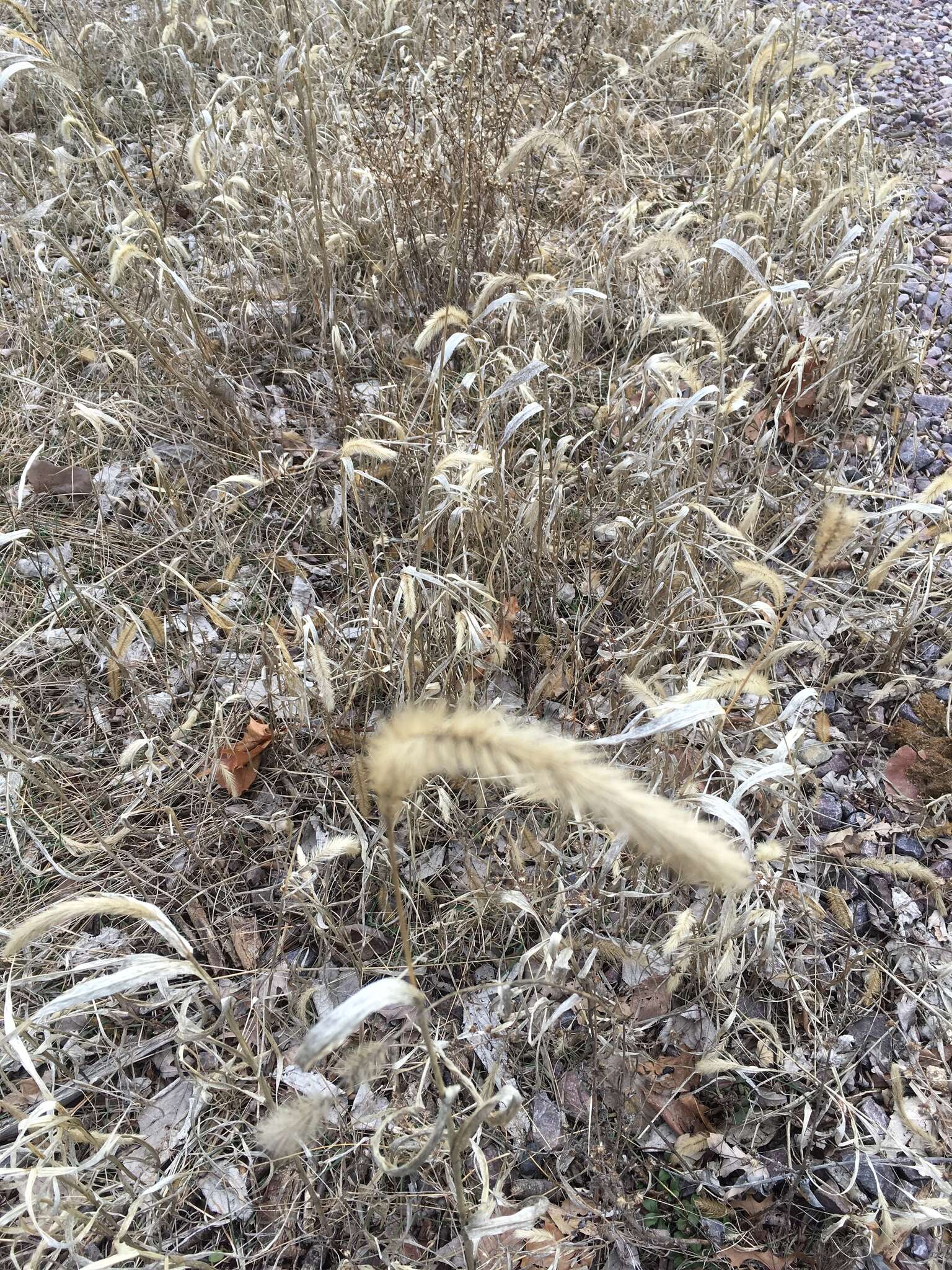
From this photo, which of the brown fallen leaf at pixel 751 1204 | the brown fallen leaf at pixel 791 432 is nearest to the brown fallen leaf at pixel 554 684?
the brown fallen leaf at pixel 751 1204

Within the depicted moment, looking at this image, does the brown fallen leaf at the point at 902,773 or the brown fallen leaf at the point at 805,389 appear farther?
the brown fallen leaf at the point at 805,389

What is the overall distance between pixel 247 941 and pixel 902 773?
1447 mm

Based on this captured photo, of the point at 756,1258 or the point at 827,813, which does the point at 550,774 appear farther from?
the point at 827,813

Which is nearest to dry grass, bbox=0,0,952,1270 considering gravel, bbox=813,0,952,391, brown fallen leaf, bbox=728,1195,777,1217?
brown fallen leaf, bbox=728,1195,777,1217

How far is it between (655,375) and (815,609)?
72 centimetres

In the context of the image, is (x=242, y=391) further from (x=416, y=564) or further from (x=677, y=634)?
(x=677, y=634)

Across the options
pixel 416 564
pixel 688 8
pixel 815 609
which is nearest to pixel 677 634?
pixel 815 609

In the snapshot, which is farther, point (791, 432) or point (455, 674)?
point (791, 432)

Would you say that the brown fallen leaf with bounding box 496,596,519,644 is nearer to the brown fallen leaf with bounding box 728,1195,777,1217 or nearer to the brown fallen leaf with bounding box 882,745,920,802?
the brown fallen leaf with bounding box 882,745,920,802

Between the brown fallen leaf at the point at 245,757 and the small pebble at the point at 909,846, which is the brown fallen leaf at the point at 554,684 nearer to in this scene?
the brown fallen leaf at the point at 245,757

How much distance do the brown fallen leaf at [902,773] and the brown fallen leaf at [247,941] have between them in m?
1.39

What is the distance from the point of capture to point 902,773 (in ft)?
6.02

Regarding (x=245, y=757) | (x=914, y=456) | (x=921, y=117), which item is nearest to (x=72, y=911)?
(x=245, y=757)

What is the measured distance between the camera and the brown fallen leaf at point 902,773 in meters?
1.81
